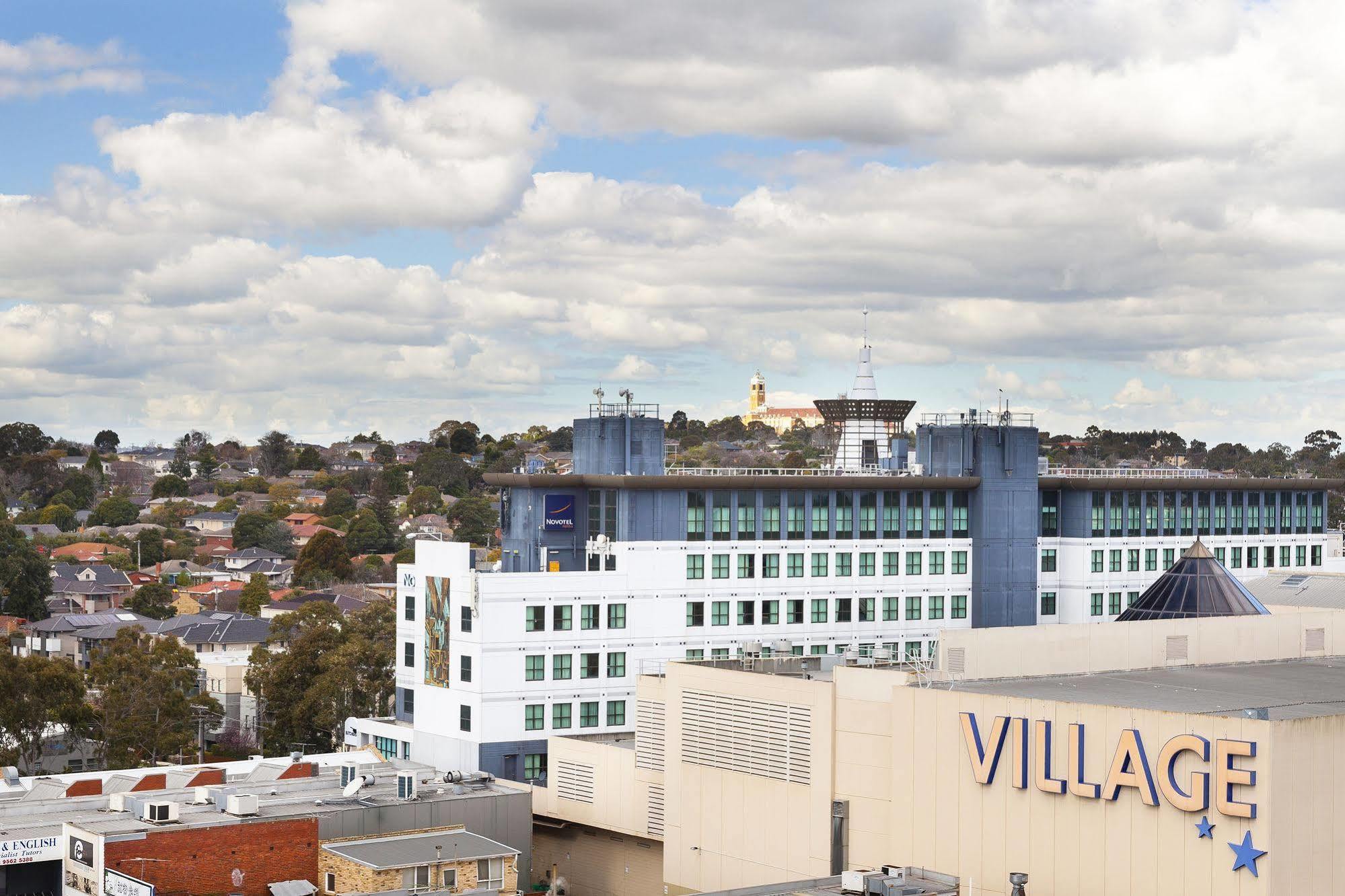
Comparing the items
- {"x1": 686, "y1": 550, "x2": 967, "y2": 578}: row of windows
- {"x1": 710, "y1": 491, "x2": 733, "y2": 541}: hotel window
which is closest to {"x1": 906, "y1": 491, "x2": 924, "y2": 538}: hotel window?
{"x1": 686, "y1": 550, "x2": 967, "y2": 578}: row of windows

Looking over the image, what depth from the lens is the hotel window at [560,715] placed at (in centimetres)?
7604

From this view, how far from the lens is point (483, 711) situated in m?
74.6

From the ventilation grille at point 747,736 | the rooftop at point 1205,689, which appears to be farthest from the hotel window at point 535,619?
the rooftop at point 1205,689

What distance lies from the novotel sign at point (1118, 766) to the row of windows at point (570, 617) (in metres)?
28.6

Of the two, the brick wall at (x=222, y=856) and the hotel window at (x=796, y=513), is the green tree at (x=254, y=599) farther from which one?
the brick wall at (x=222, y=856)

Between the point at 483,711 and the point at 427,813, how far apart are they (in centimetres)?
1071

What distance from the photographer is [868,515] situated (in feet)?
281

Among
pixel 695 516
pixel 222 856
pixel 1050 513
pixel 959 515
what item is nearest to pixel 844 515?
pixel 959 515

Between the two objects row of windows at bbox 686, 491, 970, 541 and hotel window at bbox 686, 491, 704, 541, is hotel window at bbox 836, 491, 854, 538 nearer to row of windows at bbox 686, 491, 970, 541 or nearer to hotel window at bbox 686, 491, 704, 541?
row of windows at bbox 686, 491, 970, 541

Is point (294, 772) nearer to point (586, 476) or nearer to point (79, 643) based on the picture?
point (586, 476)

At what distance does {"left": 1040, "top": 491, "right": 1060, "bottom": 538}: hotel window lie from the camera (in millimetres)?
93500

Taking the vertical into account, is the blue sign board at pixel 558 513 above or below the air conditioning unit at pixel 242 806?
above

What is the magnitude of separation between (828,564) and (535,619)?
16.3 metres

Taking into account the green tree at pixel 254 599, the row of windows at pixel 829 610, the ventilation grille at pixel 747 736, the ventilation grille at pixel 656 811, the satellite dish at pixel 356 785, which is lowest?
the ventilation grille at pixel 656 811
